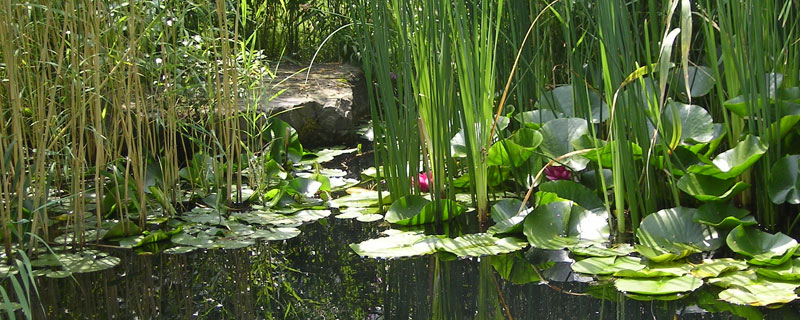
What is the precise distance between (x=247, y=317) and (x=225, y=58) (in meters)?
0.85

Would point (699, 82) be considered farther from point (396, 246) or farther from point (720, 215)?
point (396, 246)

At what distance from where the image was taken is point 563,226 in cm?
199

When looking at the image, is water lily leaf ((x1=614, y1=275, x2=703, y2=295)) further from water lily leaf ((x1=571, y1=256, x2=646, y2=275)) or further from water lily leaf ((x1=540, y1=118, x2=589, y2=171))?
water lily leaf ((x1=540, y1=118, x2=589, y2=171))

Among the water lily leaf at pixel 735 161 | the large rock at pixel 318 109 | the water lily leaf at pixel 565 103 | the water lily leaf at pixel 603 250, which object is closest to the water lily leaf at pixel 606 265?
the water lily leaf at pixel 603 250

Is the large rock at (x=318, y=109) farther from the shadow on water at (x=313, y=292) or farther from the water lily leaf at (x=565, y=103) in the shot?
the shadow on water at (x=313, y=292)

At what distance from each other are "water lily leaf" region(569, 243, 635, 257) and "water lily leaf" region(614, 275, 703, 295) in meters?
0.14

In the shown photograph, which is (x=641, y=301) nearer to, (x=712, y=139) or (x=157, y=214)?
(x=712, y=139)

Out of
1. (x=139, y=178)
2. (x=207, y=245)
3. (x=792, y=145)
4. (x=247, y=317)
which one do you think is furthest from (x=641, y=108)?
(x=139, y=178)

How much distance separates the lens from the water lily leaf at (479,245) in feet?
6.39

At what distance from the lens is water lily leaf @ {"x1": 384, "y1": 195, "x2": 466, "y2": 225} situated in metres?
2.18

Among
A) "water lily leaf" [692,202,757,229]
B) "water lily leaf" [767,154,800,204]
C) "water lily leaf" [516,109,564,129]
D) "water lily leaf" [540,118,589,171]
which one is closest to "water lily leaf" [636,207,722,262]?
"water lily leaf" [692,202,757,229]

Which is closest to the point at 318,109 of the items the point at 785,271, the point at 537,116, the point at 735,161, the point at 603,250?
the point at 537,116

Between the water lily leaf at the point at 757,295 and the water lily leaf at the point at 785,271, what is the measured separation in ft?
0.11

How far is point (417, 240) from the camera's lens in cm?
203
